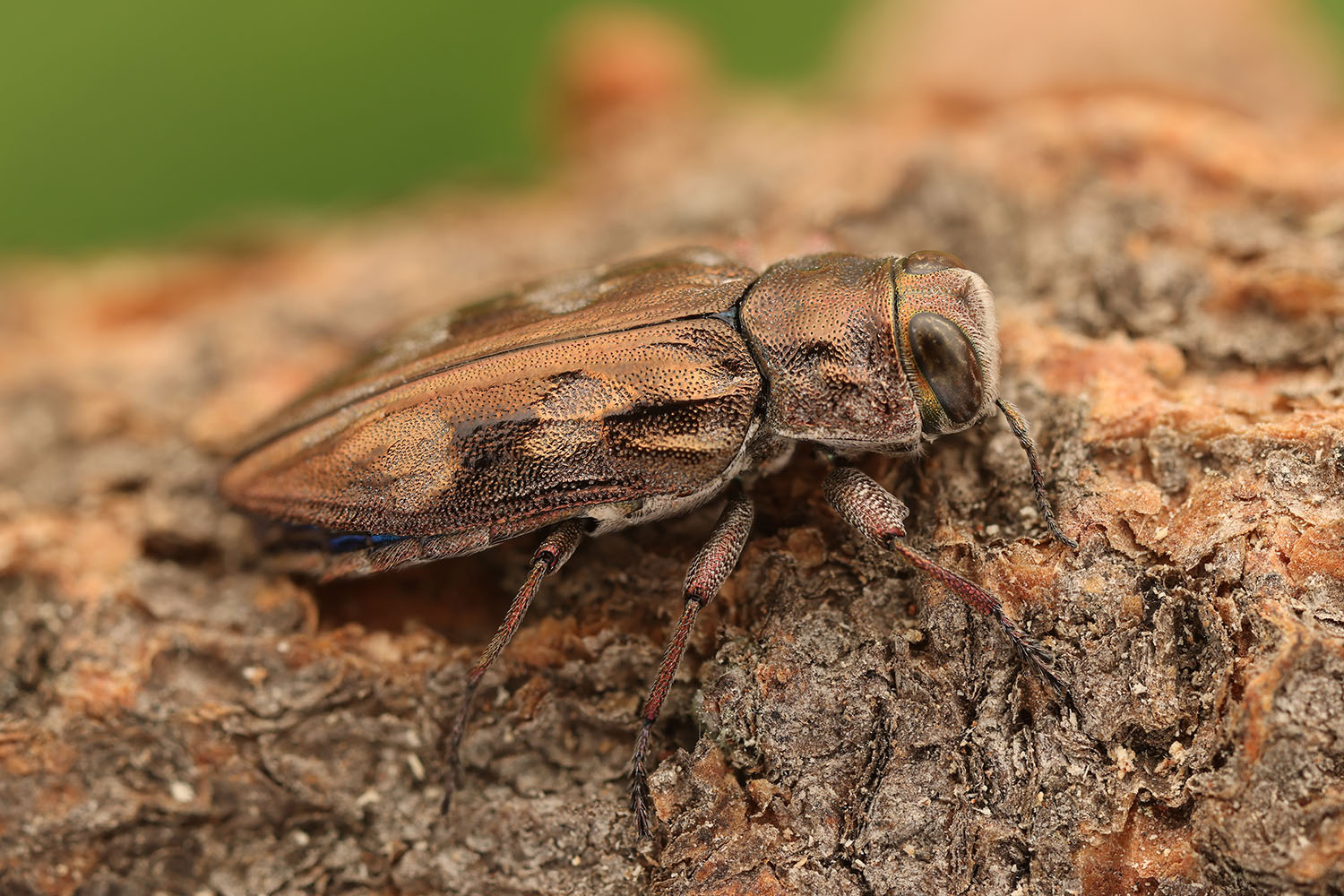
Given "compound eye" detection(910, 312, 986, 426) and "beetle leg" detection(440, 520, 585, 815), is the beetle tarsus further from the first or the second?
"compound eye" detection(910, 312, 986, 426)

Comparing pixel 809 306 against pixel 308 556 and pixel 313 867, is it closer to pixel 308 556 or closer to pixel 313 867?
pixel 308 556

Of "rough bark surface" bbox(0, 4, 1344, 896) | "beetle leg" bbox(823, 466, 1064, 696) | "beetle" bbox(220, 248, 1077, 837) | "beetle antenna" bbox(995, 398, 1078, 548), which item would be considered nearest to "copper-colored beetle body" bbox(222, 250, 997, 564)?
"beetle" bbox(220, 248, 1077, 837)

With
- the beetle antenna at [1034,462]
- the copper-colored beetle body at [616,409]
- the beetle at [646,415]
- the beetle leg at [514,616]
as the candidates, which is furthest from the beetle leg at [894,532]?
the beetle leg at [514,616]

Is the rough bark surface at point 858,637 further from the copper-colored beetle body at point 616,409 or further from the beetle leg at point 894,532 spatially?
the copper-colored beetle body at point 616,409

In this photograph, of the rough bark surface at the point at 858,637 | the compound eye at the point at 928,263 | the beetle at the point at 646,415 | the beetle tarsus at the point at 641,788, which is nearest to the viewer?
the rough bark surface at the point at 858,637

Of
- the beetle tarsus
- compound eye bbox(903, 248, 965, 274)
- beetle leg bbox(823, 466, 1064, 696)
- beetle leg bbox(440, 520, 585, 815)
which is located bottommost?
the beetle tarsus

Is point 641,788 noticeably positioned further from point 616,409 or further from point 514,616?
point 616,409
